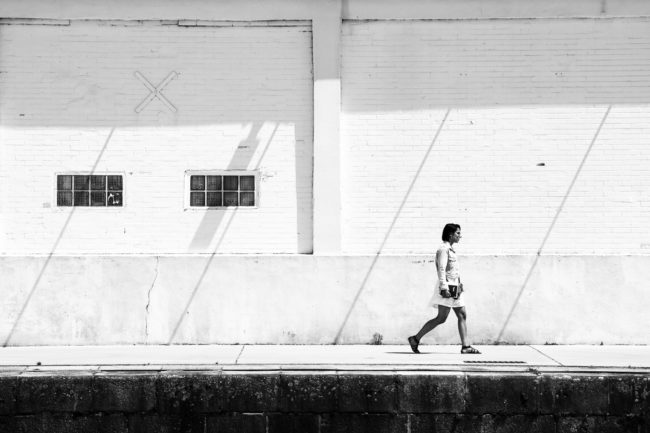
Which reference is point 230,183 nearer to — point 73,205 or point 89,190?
point 89,190

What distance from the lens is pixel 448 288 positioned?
11.0m

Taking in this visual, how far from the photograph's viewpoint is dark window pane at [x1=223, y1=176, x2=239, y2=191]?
42.1ft

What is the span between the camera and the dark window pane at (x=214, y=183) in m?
12.8

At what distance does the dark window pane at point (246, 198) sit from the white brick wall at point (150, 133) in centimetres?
12

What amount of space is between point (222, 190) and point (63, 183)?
2.08m

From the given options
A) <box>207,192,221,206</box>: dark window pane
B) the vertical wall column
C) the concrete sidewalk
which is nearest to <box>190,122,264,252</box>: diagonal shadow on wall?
<box>207,192,221,206</box>: dark window pane

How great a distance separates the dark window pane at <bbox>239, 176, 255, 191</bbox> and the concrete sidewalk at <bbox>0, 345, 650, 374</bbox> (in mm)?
2065

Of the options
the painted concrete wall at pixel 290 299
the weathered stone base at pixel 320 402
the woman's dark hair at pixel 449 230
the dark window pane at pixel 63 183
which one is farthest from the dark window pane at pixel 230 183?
the weathered stone base at pixel 320 402

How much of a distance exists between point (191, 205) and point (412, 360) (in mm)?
3975

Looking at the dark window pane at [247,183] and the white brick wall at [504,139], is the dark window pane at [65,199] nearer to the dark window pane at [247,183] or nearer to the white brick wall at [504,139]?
the dark window pane at [247,183]

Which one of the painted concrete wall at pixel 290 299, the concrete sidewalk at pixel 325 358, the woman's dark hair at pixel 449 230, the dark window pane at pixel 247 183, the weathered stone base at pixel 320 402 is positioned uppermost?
the dark window pane at pixel 247 183

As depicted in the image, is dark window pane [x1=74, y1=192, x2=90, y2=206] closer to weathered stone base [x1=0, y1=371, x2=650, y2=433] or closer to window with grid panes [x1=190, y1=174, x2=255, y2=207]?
window with grid panes [x1=190, y1=174, x2=255, y2=207]

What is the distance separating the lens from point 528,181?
12.8 m

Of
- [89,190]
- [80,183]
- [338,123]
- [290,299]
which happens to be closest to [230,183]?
[338,123]
